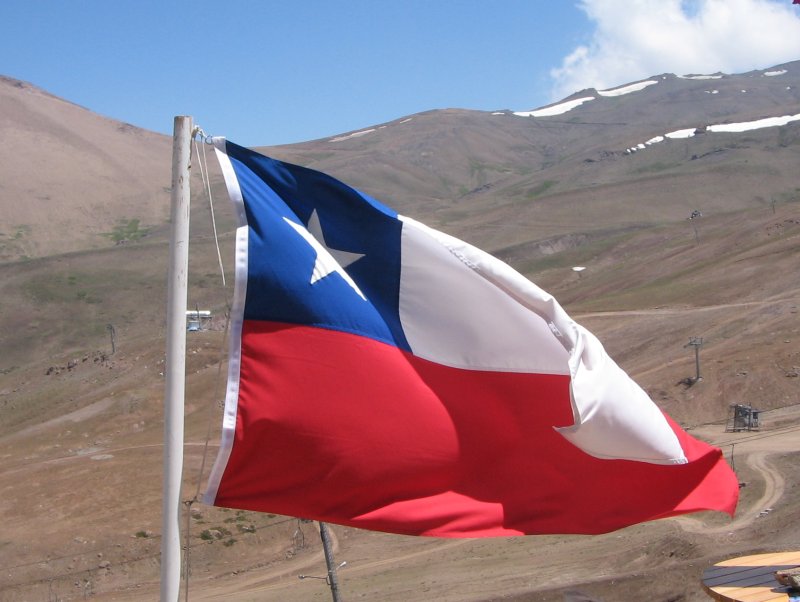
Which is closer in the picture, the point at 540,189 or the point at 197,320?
the point at 197,320

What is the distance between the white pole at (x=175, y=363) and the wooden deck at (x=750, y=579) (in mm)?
4531

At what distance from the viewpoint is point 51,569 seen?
25.3 metres

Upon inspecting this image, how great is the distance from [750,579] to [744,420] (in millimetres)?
25013

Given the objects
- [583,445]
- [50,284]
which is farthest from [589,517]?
[50,284]

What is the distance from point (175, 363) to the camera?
4.84 meters

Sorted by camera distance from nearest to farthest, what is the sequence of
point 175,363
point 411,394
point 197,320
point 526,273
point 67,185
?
point 175,363
point 411,394
point 197,320
point 526,273
point 67,185

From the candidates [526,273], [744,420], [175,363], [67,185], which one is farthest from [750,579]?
[67,185]

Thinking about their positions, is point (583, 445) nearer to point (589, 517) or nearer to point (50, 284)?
point (589, 517)

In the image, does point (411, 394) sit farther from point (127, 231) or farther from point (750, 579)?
point (127, 231)

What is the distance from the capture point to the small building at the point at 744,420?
103 ft

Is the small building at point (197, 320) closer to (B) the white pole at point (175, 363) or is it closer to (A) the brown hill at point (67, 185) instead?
(B) the white pole at point (175, 363)

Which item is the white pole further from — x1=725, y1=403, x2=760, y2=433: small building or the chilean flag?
x1=725, y1=403, x2=760, y2=433: small building

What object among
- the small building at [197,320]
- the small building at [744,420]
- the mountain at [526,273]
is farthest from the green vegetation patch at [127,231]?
the small building at [744,420]

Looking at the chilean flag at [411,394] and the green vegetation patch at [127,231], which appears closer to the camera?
the chilean flag at [411,394]
